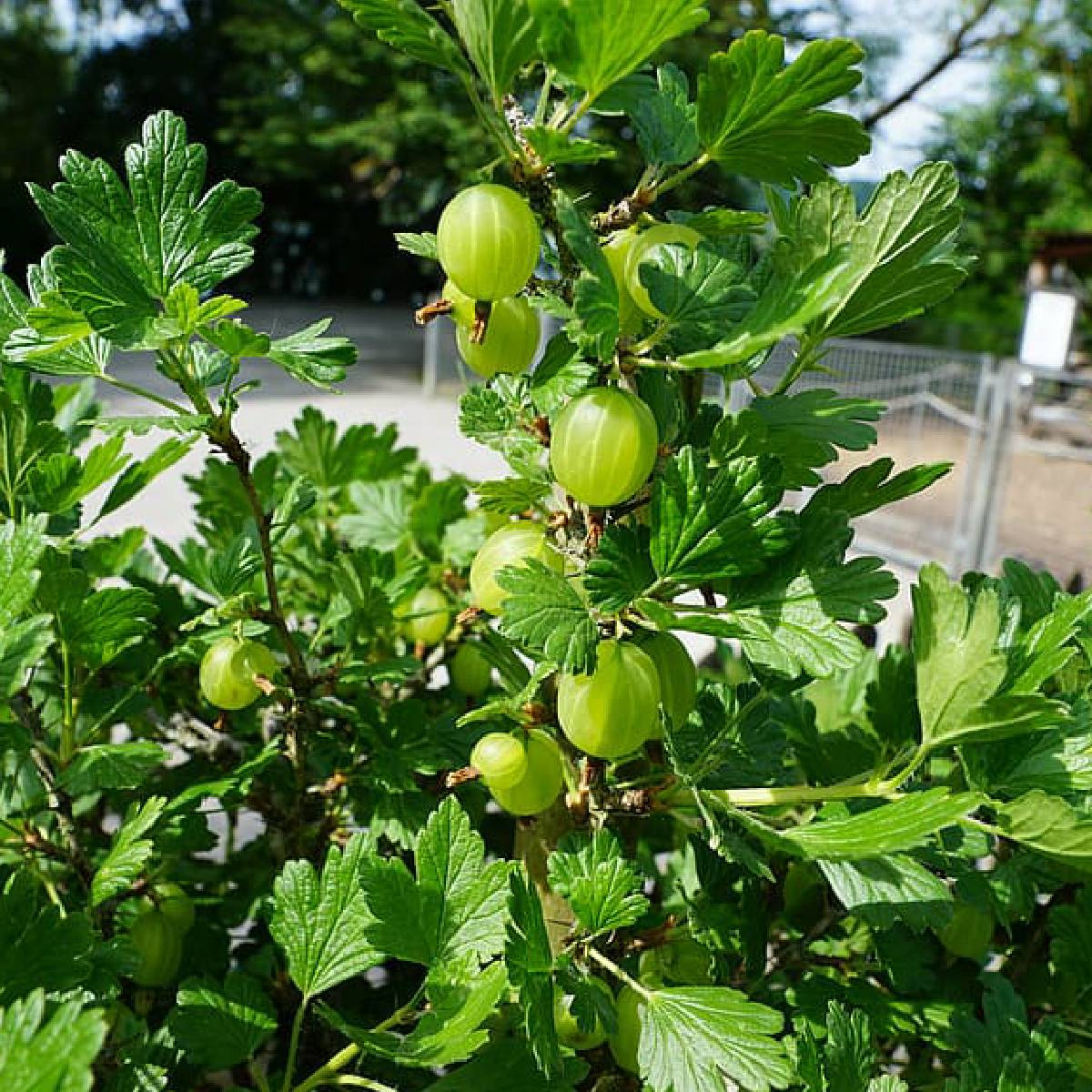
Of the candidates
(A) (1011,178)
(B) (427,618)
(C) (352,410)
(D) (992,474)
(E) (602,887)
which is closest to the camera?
(E) (602,887)

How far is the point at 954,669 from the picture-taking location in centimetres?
28

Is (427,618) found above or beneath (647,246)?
beneath

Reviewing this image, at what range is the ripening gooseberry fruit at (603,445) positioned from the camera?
275 millimetres

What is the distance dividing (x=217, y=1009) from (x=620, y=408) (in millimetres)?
238

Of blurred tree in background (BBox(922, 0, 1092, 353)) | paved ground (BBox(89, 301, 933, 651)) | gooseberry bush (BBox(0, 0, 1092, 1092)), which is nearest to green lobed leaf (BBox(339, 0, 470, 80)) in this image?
gooseberry bush (BBox(0, 0, 1092, 1092))

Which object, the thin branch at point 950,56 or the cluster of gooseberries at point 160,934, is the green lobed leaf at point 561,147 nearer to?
the cluster of gooseberries at point 160,934

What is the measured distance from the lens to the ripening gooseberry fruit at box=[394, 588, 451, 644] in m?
0.53

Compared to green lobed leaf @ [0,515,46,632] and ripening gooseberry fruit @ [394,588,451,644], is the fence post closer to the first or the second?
ripening gooseberry fruit @ [394,588,451,644]

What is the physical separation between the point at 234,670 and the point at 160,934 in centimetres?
11

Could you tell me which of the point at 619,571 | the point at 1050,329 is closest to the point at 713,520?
the point at 619,571

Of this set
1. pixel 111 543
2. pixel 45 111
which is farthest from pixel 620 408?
pixel 45 111

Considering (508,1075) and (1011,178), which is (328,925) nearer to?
(508,1075)

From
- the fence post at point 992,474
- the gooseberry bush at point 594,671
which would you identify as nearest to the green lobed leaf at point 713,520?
the gooseberry bush at point 594,671

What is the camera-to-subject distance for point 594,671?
0.92ft
